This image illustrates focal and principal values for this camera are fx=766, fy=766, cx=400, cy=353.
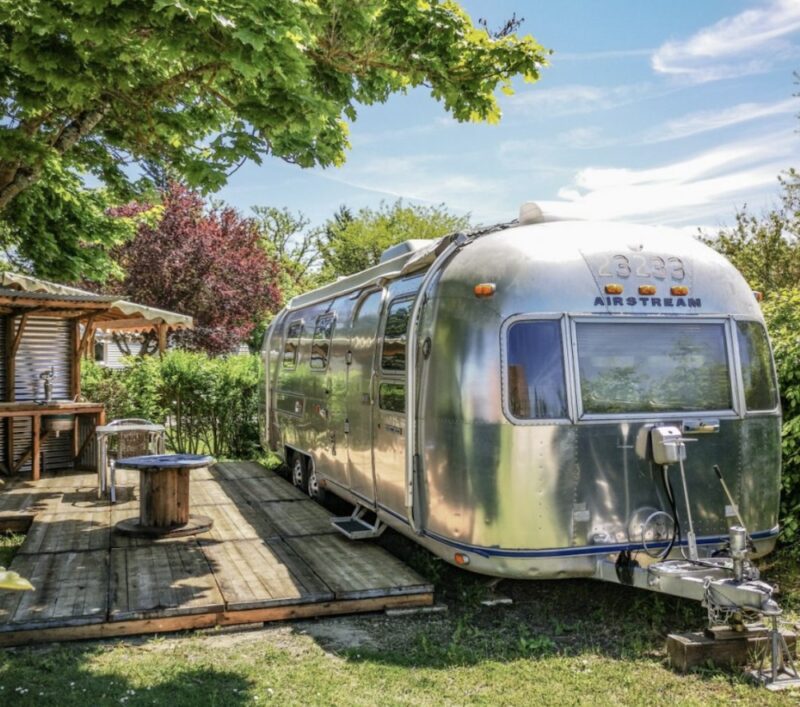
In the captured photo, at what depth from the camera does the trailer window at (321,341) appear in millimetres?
8978

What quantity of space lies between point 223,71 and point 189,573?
Result: 13.9 ft

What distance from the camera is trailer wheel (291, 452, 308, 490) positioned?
Answer: 10500 millimetres

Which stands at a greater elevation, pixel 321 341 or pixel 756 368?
pixel 321 341

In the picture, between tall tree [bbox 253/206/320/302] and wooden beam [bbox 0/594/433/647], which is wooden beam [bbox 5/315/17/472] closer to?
wooden beam [bbox 0/594/433/647]

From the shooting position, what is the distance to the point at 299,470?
10688 millimetres

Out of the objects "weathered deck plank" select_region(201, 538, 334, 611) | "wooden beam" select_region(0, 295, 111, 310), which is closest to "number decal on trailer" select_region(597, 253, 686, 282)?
"weathered deck plank" select_region(201, 538, 334, 611)

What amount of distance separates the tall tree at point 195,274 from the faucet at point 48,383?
40.6 ft

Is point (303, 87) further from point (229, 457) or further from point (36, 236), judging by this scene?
point (229, 457)

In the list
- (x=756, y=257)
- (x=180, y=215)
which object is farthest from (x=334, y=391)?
(x=180, y=215)

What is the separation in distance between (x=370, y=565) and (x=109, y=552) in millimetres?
2523

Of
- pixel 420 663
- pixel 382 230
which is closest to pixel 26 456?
pixel 420 663

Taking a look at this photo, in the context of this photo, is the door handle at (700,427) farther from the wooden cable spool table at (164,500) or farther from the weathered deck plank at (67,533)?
the weathered deck plank at (67,533)

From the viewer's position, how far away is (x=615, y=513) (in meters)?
5.38

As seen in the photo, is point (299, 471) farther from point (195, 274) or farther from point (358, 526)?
point (195, 274)
